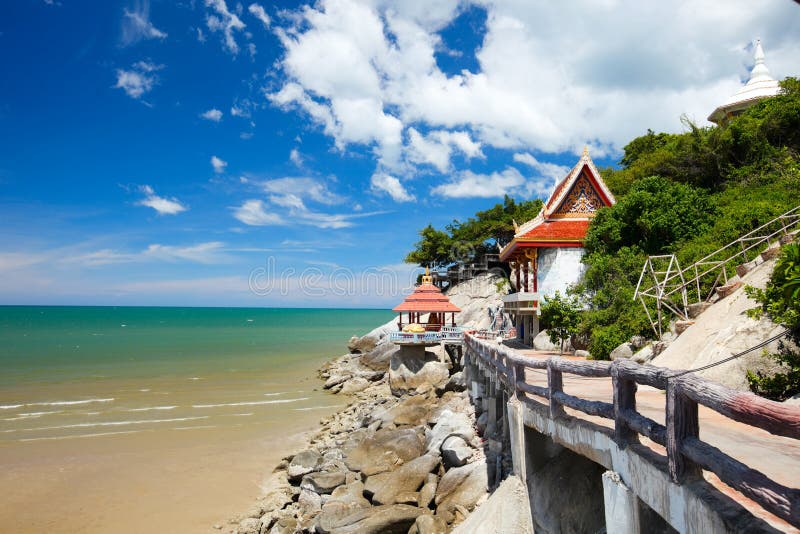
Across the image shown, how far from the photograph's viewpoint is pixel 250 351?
→ 58.2 m

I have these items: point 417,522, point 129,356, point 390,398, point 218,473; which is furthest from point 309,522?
point 129,356

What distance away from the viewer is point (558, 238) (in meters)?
21.3

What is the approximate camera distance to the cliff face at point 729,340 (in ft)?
26.8

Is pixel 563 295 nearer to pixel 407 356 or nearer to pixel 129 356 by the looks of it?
pixel 407 356

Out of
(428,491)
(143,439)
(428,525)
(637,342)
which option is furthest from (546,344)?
(143,439)

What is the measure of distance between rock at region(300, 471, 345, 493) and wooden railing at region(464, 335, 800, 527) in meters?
9.71

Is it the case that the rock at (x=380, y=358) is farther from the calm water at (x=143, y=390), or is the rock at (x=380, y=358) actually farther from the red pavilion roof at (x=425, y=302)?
the red pavilion roof at (x=425, y=302)

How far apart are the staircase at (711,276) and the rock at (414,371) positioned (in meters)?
11.3

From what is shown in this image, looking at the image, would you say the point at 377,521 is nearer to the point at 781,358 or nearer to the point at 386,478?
the point at 386,478

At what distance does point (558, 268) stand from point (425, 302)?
345 inches

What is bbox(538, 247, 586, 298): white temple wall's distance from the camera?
835 inches

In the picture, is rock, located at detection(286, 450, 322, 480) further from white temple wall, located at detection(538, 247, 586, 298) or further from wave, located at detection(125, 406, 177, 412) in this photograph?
wave, located at detection(125, 406, 177, 412)

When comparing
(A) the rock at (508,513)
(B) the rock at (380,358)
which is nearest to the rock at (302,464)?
(A) the rock at (508,513)

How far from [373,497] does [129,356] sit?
4911cm
